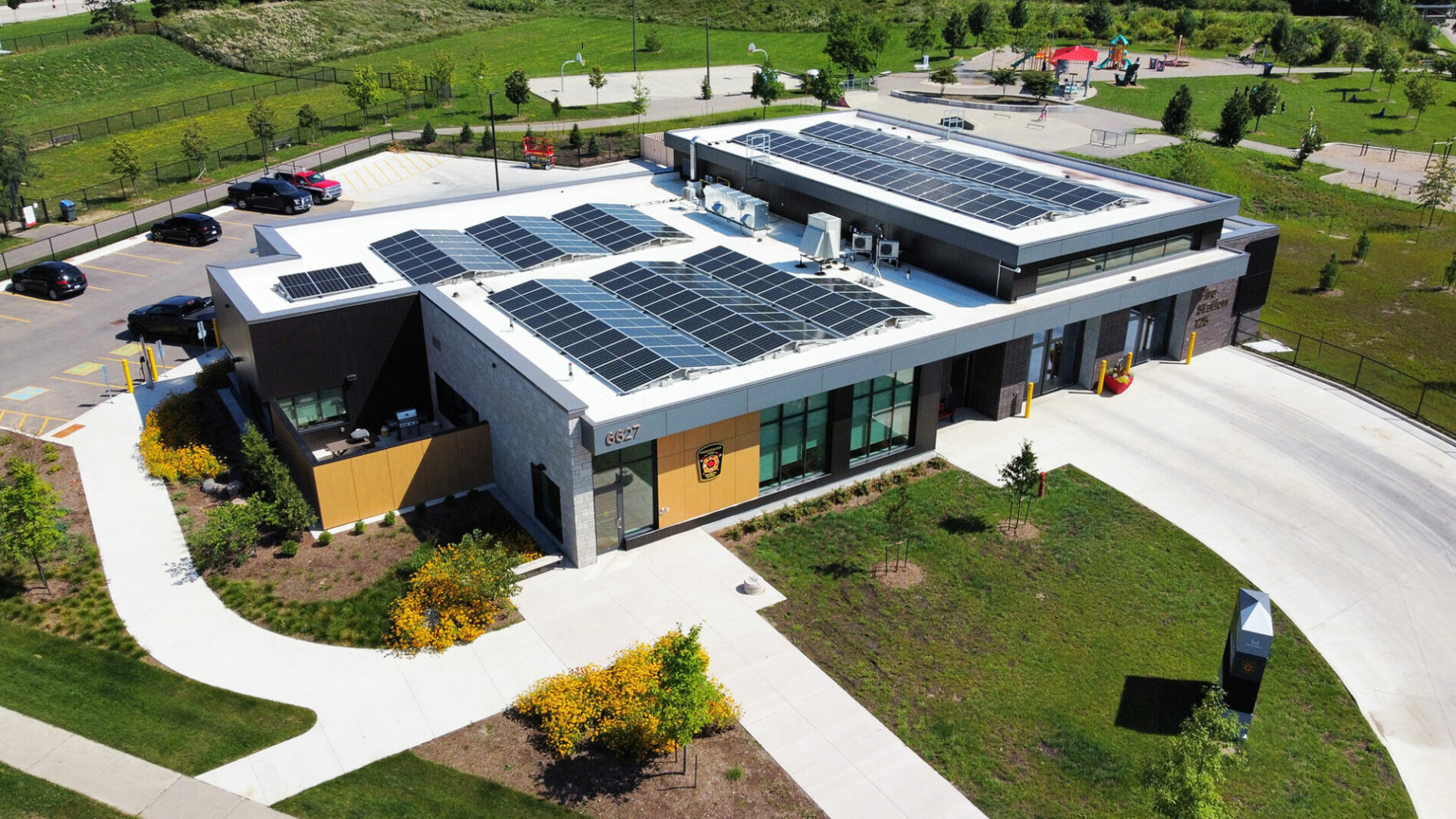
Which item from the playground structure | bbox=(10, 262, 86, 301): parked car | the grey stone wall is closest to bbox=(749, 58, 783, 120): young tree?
the playground structure

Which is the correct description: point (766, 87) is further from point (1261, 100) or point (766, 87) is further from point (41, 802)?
point (41, 802)

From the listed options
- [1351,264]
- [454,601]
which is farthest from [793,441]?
[1351,264]

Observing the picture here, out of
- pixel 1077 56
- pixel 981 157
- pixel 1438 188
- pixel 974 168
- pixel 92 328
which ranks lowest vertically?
pixel 92 328

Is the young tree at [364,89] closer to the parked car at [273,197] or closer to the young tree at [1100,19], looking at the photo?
the parked car at [273,197]

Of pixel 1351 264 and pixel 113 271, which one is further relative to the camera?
pixel 1351 264

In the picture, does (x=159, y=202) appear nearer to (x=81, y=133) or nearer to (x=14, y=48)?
(x=81, y=133)

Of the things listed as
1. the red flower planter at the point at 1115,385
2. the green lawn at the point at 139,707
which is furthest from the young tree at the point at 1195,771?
the red flower planter at the point at 1115,385

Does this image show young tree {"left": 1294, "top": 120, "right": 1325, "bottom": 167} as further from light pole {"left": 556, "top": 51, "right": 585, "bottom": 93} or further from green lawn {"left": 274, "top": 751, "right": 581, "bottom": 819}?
green lawn {"left": 274, "top": 751, "right": 581, "bottom": 819}
